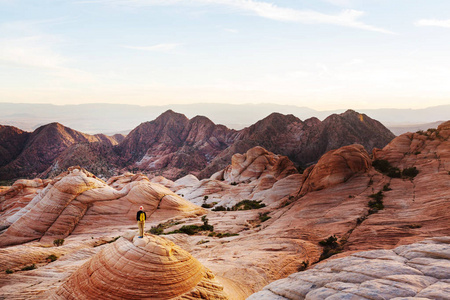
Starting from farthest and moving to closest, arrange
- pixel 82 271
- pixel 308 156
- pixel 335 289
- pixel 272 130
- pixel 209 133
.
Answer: pixel 209 133 < pixel 272 130 < pixel 308 156 < pixel 82 271 < pixel 335 289

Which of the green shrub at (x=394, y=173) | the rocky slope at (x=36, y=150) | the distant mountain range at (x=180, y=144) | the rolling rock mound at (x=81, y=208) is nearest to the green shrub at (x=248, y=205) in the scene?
the rolling rock mound at (x=81, y=208)

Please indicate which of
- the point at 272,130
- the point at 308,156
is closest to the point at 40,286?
the point at 308,156

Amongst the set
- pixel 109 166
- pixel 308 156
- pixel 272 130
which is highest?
pixel 272 130

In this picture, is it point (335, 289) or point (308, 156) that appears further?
point (308, 156)

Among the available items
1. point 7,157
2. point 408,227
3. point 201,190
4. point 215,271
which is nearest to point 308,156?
point 201,190

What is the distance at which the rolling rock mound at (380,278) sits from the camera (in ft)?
31.2

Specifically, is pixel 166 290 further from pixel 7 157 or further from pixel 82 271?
pixel 7 157

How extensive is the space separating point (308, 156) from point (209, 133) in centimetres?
7227

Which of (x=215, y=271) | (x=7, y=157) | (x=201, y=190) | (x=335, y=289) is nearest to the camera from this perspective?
(x=335, y=289)

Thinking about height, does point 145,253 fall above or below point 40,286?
above

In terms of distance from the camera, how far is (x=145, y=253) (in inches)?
533

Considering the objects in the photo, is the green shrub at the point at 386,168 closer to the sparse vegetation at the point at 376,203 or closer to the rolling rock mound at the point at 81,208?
the sparse vegetation at the point at 376,203

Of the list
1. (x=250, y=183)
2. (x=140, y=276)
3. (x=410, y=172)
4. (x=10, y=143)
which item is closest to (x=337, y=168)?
(x=410, y=172)

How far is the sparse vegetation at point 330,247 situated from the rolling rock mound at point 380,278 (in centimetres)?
497
